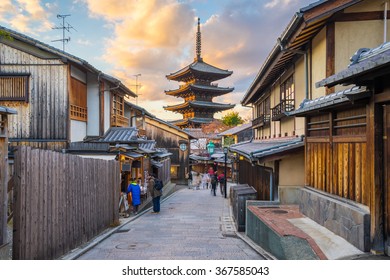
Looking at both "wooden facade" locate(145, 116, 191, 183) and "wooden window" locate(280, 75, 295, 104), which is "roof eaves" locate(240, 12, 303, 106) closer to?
A: "wooden window" locate(280, 75, 295, 104)

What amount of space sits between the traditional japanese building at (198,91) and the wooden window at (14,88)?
3125cm

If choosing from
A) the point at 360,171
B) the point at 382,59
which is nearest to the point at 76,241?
the point at 360,171

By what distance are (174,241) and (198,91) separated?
131 ft

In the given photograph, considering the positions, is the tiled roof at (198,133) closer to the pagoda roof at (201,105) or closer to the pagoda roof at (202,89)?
the pagoda roof at (201,105)

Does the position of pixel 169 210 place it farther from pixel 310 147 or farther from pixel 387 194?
pixel 387 194

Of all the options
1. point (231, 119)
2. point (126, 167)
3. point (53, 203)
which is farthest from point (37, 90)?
point (231, 119)

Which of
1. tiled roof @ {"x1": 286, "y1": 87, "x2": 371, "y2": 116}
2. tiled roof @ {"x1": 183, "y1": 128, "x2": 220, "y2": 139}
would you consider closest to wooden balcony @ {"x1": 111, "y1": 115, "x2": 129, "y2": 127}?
tiled roof @ {"x1": 286, "y1": 87, "x2": 371, "y2": 116}

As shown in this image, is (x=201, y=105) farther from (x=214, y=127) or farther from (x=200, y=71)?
(x=214, y=127)

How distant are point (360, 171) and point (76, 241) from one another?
6.18 metres

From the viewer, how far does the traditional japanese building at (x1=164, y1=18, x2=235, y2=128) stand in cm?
4594

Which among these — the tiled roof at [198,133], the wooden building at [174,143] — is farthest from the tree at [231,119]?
the wooden building at [174,143]

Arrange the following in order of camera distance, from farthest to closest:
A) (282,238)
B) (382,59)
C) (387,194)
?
(282,238) → (387,194) → (382,59)

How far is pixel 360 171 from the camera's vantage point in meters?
5.70

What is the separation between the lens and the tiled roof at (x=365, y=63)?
407 centimetres
